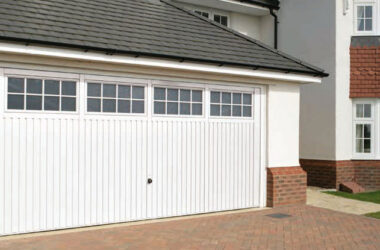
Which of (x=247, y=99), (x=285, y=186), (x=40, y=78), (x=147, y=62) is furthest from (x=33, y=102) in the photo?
(x=285, y=186)

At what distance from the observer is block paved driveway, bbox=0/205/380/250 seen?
6766mm

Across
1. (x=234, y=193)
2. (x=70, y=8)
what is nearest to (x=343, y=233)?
(x=234, y=193)

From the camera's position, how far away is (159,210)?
28.5 ft

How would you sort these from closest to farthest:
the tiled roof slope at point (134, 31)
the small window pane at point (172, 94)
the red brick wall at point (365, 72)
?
the tiled roof slope at point (134, 31)
the small window pane at point (172, 94)
the red brick wall at point (365, 72)

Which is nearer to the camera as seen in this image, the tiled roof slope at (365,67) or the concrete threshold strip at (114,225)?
the concrete threshold strip at (114,225)

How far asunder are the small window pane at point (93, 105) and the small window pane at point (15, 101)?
1113 millimetres

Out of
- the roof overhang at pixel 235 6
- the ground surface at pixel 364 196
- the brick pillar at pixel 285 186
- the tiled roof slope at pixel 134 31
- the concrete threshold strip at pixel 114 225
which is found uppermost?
the roof overhang at pixel 235 6

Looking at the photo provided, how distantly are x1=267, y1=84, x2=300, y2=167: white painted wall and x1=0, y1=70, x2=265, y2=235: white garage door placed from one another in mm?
328

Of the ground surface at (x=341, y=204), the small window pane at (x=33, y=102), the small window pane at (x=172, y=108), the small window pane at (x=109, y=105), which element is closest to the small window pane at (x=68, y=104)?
the small window pane at (x=33, y=102)

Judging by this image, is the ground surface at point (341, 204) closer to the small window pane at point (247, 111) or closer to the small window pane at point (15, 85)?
the small window pane at point (247, 111)

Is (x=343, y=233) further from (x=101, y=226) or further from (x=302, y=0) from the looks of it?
(x=302, y=0)

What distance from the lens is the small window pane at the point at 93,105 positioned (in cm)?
788

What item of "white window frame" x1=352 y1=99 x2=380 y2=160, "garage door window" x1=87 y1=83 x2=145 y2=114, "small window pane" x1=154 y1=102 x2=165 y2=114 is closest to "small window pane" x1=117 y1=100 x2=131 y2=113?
"garage door window" x1=87 y1=83 x2=145 y2=114

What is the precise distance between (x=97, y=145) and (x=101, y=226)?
54.9 inches
